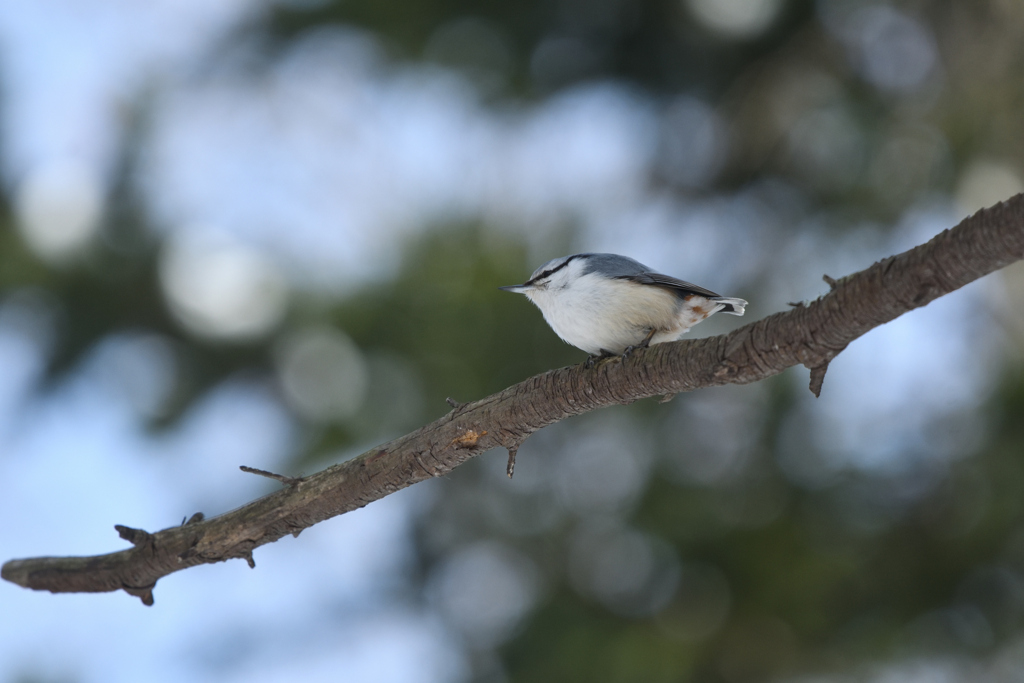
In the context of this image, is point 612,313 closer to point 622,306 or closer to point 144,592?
point 622,306

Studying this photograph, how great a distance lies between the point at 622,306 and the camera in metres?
1.65

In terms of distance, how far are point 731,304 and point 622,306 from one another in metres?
0.28

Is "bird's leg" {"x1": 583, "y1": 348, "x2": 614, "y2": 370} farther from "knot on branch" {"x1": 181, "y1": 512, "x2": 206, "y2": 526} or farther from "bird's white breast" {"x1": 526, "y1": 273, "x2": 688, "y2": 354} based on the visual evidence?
"knot on branch" {"x1": 181, "y1": 512, "x2": 206, "y2": 526}

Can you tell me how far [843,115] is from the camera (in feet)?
10.7

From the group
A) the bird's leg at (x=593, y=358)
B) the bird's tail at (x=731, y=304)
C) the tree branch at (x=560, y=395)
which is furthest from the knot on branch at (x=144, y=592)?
the bird's tail at (x=731, y=304)

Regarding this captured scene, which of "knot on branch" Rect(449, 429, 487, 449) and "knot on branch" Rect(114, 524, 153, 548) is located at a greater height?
"knot on branch" Rect(449, 429, 487, 449)

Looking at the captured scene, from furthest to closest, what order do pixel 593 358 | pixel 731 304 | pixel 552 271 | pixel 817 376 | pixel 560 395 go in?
1. pixel 552 271
2. pixel 731 304
3. pixel 593 358
4. pixel 560 395
5. pixel 817 376

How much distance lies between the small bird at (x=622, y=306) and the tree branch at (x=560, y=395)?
240mm

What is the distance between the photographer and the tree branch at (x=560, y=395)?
0.92 m

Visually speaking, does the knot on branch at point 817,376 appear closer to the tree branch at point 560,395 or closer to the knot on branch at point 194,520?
the tree branch at point 560,395

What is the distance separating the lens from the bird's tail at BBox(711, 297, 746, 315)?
170 centimetres

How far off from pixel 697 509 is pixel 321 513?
2.21m

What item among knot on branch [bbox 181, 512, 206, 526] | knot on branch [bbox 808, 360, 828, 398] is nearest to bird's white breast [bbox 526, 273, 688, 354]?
knot on branch [bbox 808, 360, 828, 398]

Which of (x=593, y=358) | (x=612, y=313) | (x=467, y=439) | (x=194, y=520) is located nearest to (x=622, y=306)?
(x=612, y=313)
